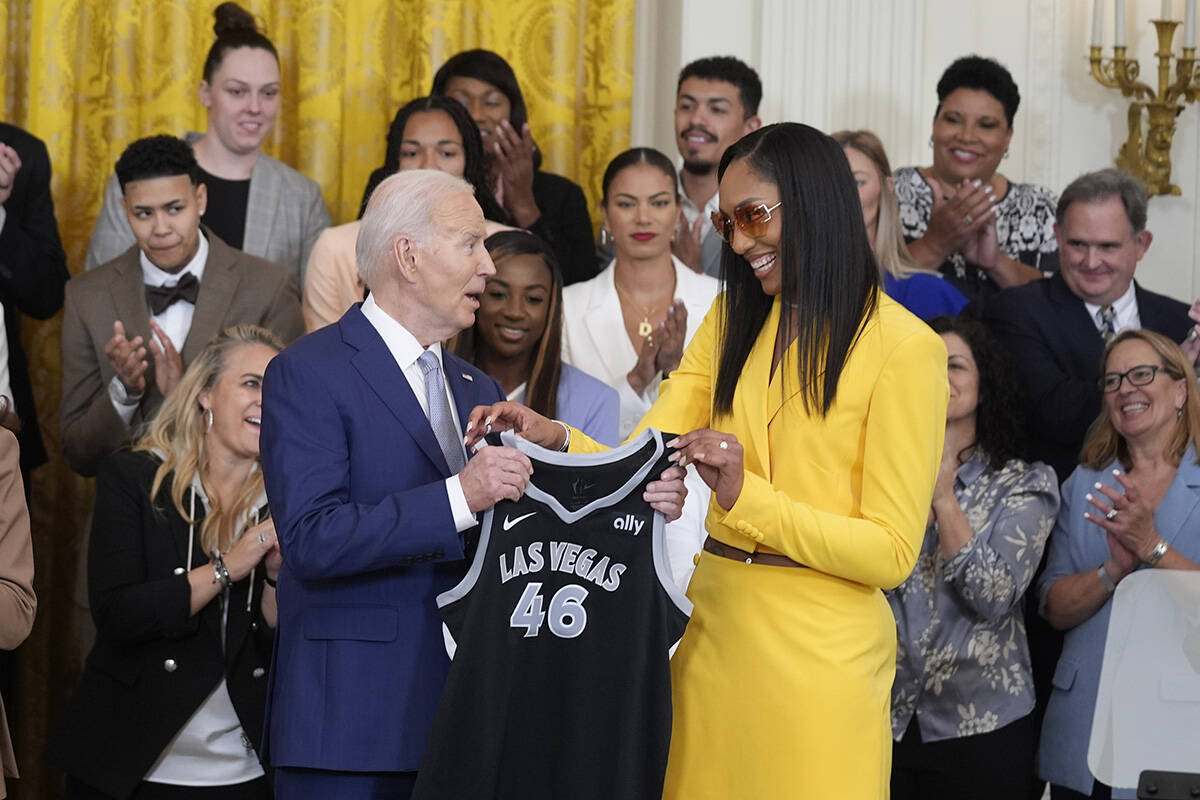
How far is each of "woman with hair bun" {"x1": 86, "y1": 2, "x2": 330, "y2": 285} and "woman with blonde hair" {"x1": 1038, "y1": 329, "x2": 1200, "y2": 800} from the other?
2.54m

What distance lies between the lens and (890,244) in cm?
468

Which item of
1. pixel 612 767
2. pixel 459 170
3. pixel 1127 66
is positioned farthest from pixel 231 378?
pixel 1127 66

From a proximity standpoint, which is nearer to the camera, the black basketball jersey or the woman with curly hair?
the black basketball jersey

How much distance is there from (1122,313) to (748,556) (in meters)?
2.31

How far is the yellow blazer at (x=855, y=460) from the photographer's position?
2672mm

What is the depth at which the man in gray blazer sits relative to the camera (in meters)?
4.47

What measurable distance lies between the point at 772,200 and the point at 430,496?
2.59 feet

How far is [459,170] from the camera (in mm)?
4762

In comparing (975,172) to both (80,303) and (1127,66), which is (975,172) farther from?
(80,303)

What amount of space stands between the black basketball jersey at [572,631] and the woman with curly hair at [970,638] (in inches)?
57.5

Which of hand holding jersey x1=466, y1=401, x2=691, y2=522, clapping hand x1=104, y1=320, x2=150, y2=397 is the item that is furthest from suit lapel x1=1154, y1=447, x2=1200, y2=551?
clapping hand x1=104, y1=320, x2=150, y2=397

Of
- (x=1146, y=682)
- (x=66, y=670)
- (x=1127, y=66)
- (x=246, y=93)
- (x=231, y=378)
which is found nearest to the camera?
(x=1146, y=682)

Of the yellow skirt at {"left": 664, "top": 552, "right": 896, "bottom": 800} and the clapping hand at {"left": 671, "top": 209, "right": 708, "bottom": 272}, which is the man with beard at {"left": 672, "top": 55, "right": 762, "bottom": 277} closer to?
the clapping hand at {"left": 671, "top": 209, "right": 708, "bottom": 272}

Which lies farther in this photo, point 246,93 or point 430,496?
point 246,93
